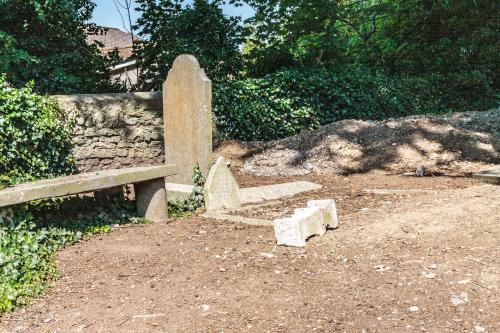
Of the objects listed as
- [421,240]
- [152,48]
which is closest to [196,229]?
[421,240]

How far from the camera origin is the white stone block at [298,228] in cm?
443

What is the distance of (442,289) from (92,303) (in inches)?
91.7

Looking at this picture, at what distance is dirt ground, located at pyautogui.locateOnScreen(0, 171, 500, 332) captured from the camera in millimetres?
3180

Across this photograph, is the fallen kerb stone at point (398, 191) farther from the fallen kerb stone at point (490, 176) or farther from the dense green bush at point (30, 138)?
the dense green bush at point (30, 138)

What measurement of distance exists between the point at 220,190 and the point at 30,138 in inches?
88.9

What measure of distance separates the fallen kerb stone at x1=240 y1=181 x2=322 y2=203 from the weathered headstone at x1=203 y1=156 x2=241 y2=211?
432 mm

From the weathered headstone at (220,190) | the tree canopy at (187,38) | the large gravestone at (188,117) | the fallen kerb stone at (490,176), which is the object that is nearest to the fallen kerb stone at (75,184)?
→ the weathered headstone at (220,190)

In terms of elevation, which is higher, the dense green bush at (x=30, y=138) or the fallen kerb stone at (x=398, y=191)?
the dense green bush at (x=30, y=138)

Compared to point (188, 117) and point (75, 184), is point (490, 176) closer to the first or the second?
point (188, 117)

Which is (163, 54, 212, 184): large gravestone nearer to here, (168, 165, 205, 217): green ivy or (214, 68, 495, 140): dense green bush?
(168, 165, 205, 217): green ivy

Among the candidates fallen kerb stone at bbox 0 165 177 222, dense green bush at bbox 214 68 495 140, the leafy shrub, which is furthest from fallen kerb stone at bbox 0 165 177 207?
dense green bush at bbox 214 68 495 140

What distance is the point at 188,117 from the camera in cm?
666

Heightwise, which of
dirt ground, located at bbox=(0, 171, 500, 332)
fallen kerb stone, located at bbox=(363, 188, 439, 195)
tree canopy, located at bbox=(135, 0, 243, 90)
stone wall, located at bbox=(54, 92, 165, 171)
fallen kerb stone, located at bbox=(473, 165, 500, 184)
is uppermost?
tree canopy, located at bbox=(135, 0, 243, 90)

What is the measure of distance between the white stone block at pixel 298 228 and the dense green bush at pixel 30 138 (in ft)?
9.61
